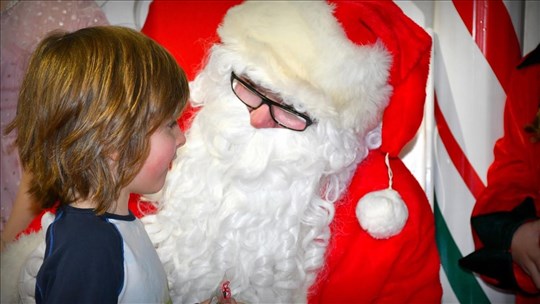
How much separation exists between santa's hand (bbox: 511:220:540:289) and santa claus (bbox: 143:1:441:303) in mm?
208

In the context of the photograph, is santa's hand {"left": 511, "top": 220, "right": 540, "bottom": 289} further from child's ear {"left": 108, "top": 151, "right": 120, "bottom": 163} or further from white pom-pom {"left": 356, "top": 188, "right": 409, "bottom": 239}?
child's ear {"left": 108, "top": 151, "right": 120, "bottom": 163}

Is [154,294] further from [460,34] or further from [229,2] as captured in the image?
[460,34]

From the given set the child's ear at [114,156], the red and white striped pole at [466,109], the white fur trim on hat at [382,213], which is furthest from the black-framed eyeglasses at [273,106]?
the red and white striped pole at [466,109]

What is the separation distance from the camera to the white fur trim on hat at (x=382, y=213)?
130 cm

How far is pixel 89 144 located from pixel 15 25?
1.04 metres

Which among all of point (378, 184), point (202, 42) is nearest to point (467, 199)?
point (378, 184)

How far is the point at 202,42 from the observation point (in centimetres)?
159

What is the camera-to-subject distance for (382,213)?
4.27ft

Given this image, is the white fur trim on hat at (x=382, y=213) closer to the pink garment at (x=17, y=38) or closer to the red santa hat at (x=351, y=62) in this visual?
the red santa hat at (x=351, y=62)

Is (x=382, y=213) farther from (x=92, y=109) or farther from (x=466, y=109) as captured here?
(x=92, y=109)

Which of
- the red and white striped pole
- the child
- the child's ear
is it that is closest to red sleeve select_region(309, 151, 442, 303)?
the red and white striped pole

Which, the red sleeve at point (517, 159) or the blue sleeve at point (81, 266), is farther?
the red sleeve at point (517, 159)

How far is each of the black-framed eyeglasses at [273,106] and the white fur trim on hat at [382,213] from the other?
0.85 feet

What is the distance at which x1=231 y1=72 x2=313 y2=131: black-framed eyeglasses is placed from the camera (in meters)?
1.30
